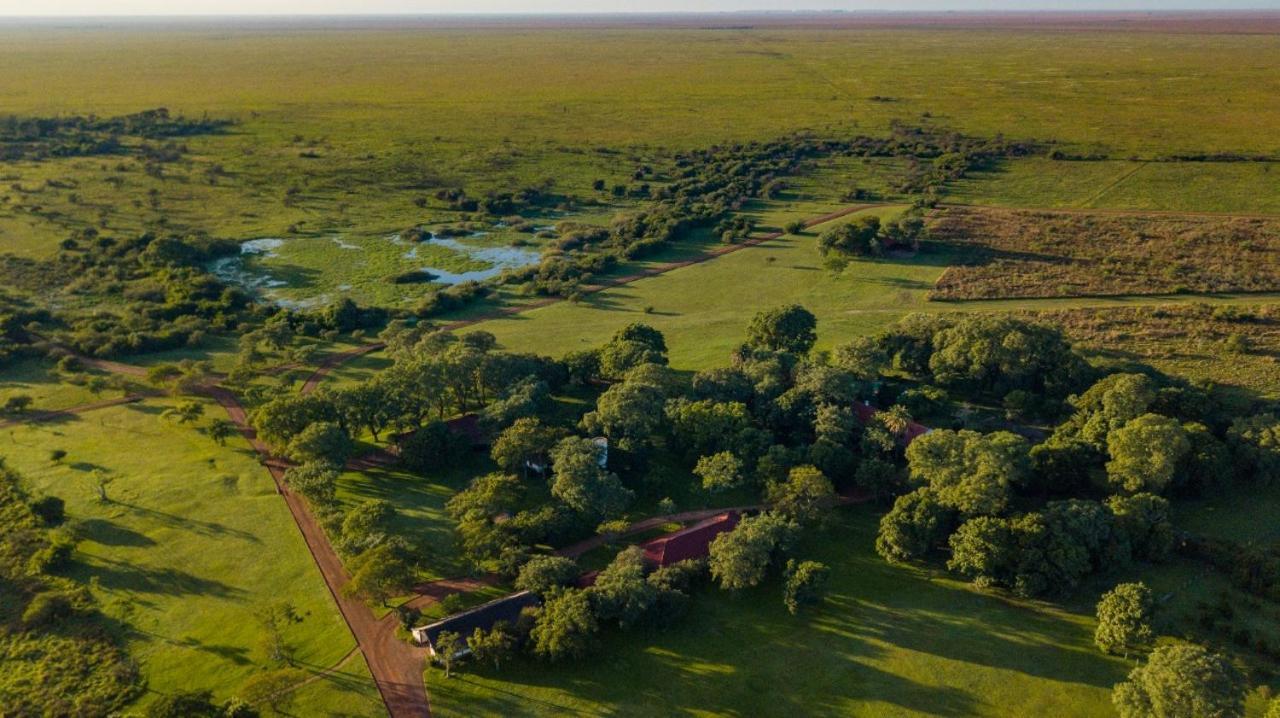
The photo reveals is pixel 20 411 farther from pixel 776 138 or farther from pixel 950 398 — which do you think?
pixel 776 138

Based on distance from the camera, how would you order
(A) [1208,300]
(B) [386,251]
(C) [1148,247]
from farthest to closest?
1. (B) [386,251]
2. (C) [1148,247]
3. (A) [1208,300]

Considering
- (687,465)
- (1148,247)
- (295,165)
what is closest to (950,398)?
(687,465)

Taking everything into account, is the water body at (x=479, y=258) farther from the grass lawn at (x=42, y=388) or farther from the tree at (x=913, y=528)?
the tree at (x=913, y=528)

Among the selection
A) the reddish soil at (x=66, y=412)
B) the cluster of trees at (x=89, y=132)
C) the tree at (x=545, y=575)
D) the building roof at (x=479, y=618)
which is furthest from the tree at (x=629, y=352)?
the cluster of trees at (x=89, y=132)

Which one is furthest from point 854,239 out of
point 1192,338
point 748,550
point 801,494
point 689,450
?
point 748,550

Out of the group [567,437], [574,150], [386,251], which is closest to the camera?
[567,437]

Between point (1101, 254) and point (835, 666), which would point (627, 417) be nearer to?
point (835, 666)
